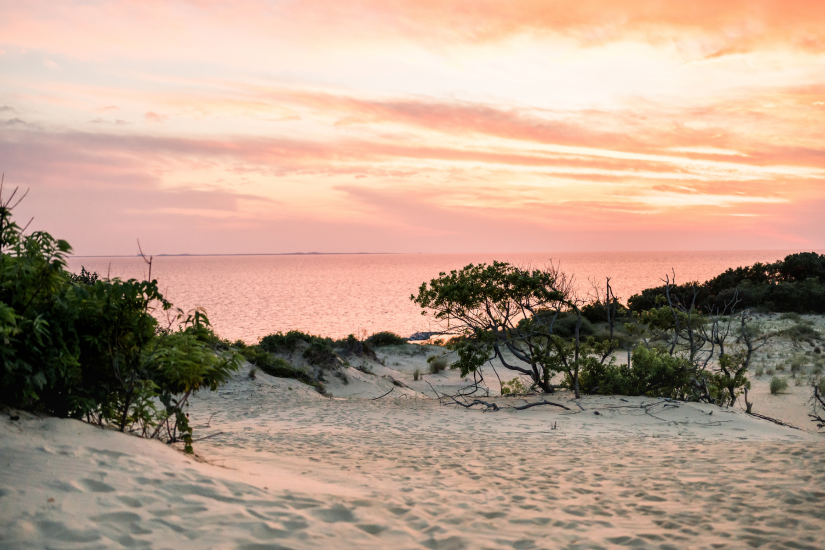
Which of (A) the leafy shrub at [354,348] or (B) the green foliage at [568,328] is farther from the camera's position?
(B) the green foliage at [568,328]

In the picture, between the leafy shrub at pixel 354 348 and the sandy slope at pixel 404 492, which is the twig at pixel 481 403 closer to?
the sandy slope at pixel 404 492

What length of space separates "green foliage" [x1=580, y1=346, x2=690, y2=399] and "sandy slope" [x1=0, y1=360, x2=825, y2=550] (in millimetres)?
4471

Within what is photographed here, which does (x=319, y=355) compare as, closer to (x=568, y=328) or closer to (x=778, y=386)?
(x=778, y=386)

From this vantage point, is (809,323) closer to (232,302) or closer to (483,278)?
(483,278)

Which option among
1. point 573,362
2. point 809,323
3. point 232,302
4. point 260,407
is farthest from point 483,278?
point 232,302

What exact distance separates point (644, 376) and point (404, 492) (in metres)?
10.4

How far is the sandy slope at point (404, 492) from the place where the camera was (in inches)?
173

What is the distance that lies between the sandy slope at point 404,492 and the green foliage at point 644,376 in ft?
14.7

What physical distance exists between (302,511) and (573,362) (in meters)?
11.2

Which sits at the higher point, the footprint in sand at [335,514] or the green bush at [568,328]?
the green bush at [568,328]

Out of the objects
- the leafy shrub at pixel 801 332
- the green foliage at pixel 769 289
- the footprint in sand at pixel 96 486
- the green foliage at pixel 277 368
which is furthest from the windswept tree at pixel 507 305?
the green foliage at pixel 769 289

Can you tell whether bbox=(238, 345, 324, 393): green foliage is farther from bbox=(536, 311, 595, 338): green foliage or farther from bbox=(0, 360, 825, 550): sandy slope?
bbox=(536, 311, 595, 338): green foliage

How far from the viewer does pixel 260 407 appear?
48.8 ft

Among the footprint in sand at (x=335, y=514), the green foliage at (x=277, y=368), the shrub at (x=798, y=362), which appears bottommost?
the green foliage at (x=277, y=368)
